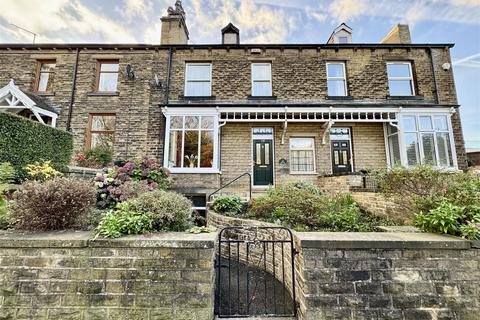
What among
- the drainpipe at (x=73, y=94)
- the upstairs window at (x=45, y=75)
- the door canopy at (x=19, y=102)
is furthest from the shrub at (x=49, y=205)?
the upstairs window at (x=45, y=75)

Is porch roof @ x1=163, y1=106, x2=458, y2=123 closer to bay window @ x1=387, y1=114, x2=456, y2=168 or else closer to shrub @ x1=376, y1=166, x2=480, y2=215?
bay window @ x1=387, y1=114, x2=456, y2=168

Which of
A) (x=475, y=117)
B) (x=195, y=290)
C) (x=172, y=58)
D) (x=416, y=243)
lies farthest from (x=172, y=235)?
(x=475, y=117)

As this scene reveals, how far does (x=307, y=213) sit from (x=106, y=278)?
14.0ft

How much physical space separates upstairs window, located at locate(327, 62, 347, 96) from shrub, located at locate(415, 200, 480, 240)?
9.85 meters

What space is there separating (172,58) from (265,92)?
18.0 ft

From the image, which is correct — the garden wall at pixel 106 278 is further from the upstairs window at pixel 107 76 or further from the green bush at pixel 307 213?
the upstairs window at pixel 107 76

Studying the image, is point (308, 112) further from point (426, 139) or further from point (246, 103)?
point (426, 139)

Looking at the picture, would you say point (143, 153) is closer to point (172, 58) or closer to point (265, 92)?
point (172, 58)

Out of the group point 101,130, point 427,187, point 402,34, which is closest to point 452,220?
point 427,187

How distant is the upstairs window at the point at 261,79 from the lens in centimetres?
1169

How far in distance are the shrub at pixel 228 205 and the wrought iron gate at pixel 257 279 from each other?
1.13m

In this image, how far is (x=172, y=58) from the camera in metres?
A: 11.9

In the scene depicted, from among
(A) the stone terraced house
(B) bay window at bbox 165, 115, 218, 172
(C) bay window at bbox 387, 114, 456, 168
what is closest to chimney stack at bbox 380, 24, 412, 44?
(A) the stone terraced house

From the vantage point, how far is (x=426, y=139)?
10156mm
